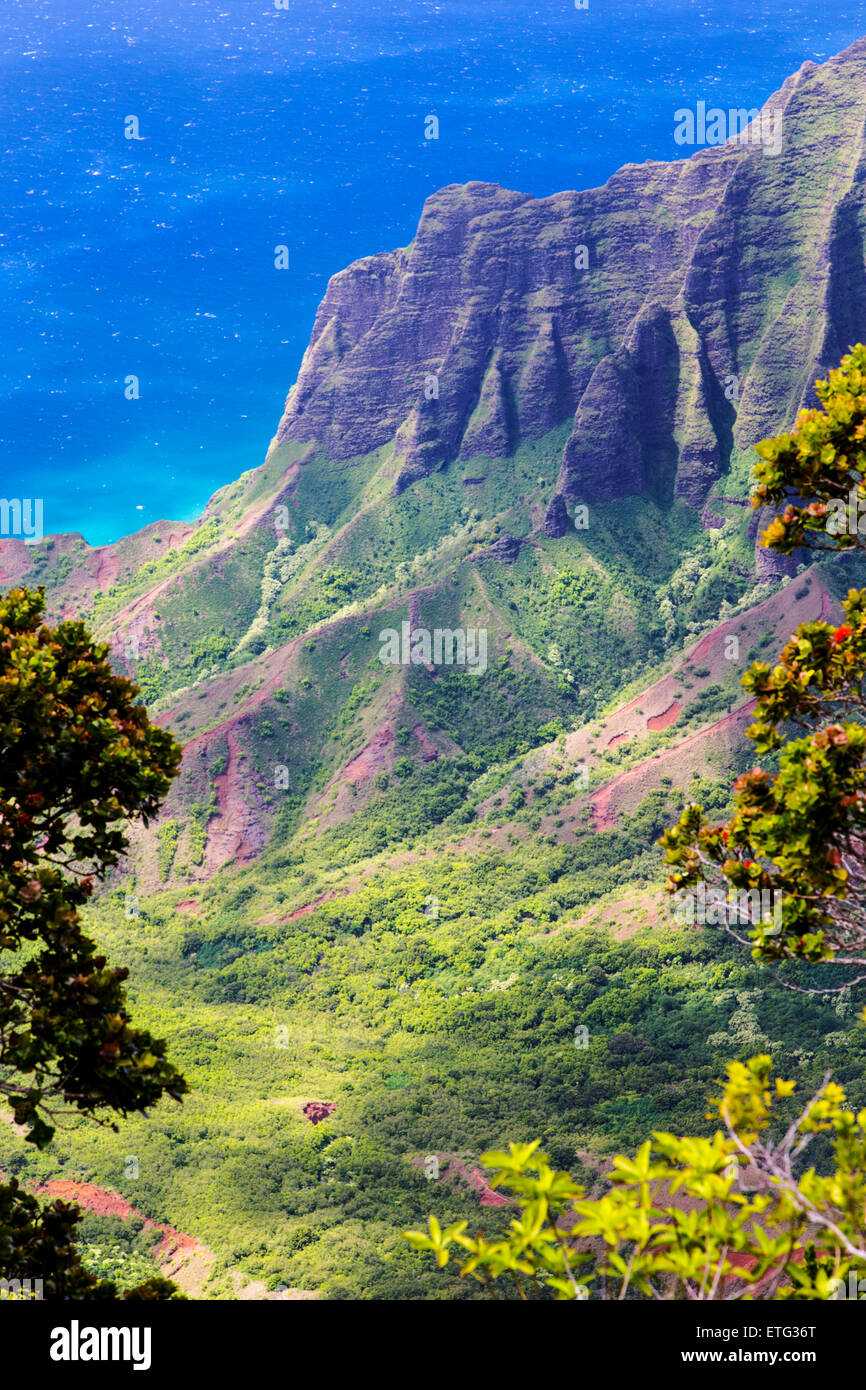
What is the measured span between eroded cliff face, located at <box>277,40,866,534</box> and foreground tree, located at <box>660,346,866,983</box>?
424 feet

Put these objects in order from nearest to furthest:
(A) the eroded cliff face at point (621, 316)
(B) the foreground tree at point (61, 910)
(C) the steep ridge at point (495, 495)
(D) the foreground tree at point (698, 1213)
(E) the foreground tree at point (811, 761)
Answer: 1. (D) the foreground tree at point (698, 1213)
2. (E) the foreground tree at point (811, 761)
3. (B) the foreground tree at point (61, 910)
4. (C) the steep ridge at point (495, 495)
5. (A) the eroded cliff face at point (621, 316)

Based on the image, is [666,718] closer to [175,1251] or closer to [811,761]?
[175,1251]

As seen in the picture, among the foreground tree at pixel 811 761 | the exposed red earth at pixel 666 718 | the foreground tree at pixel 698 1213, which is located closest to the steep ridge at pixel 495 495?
the exposed red earth at pixel 666 718

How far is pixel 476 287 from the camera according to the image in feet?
558

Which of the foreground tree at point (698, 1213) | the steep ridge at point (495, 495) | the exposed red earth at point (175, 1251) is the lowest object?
the exposed red earth at point (175, 1251)

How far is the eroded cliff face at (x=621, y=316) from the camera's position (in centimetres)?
14550

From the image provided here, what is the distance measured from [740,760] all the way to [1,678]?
314 ft

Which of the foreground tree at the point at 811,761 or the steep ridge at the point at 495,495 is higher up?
the steep ridge at the point at 495,495

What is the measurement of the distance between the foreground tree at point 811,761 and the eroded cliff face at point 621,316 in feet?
424

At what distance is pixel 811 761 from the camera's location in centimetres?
1616

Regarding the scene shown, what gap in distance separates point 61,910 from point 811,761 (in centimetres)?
1169

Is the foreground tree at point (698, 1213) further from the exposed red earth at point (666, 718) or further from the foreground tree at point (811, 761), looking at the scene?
the exposed red earth at point (666, 718)

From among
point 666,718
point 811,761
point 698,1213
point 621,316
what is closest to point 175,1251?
point 811,761
